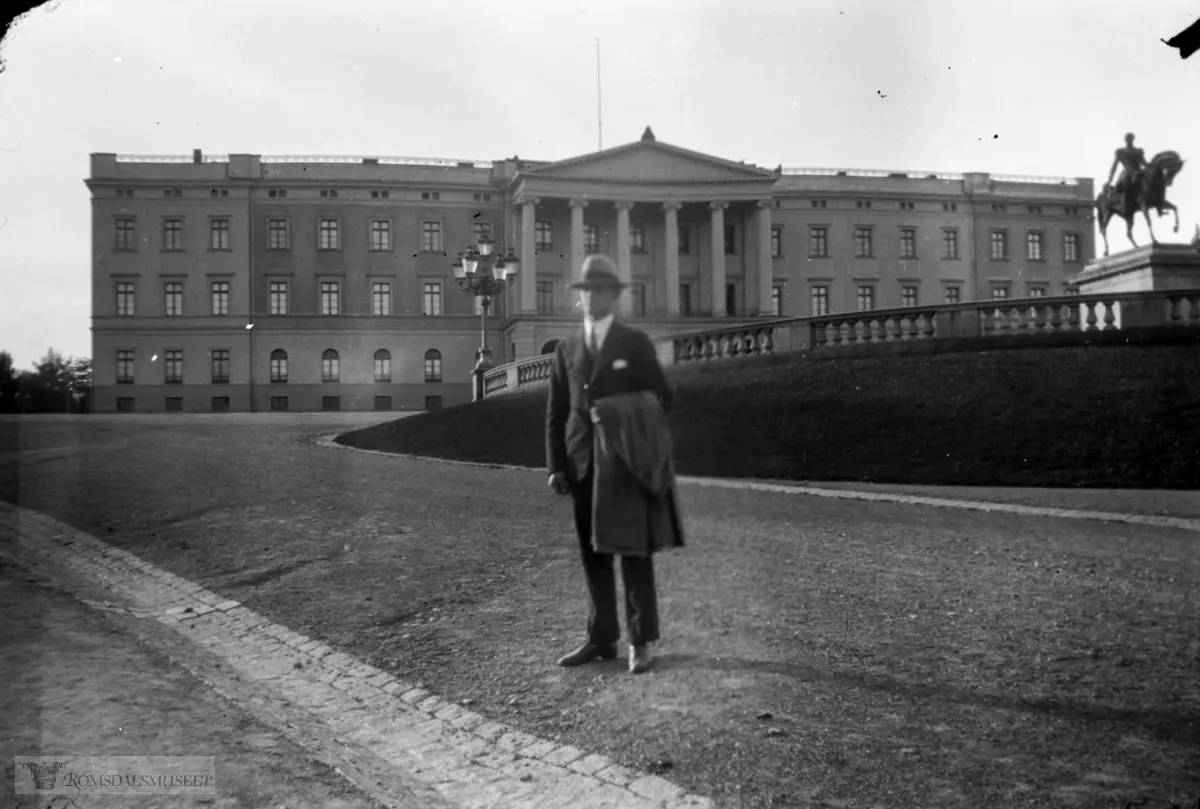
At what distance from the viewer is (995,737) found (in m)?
4.17

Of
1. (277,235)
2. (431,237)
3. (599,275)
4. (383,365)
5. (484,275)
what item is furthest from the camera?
(383,365)

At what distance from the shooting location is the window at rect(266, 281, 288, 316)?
178 feet

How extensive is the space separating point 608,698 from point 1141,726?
2.39 meters

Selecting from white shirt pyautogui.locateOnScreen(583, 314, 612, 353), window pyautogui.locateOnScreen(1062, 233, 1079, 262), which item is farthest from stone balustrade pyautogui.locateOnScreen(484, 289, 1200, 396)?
window pyautogui.locateOnScreen(1062, 233, 1079, 262)

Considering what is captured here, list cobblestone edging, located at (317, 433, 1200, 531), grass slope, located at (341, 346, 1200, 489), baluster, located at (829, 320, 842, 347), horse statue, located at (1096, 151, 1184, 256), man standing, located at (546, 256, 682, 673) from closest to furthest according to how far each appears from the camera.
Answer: man standing, located at (546, 256, 682, 673) → cobblestone edging, located at (317, 433, 1200, 531) → grass slope, located at (341, 346, 1200, 489) → horse statue, located at (1096, 151, 1184, 256) → baluster, located at (829, 320, 842, 347)

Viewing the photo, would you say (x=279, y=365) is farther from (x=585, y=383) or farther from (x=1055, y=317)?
(x=585, y=383)

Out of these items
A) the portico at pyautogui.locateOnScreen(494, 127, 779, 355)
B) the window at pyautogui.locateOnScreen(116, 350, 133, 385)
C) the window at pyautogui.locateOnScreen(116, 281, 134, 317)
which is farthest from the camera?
the window at pyautogui.locateOnScreen(116, 281, 134, 317)

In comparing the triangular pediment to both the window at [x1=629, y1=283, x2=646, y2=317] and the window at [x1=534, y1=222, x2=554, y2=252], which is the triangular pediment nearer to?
the window at [x1=534, y1=222, x2=554, y2=252]

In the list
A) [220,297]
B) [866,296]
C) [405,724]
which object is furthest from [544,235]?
[405,724]

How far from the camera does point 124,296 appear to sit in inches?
2067

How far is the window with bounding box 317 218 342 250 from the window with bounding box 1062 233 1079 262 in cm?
3821

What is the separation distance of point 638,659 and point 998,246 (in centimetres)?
5505

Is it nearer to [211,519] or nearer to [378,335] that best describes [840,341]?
[211,519]

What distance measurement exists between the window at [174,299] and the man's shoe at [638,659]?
5351 cm
